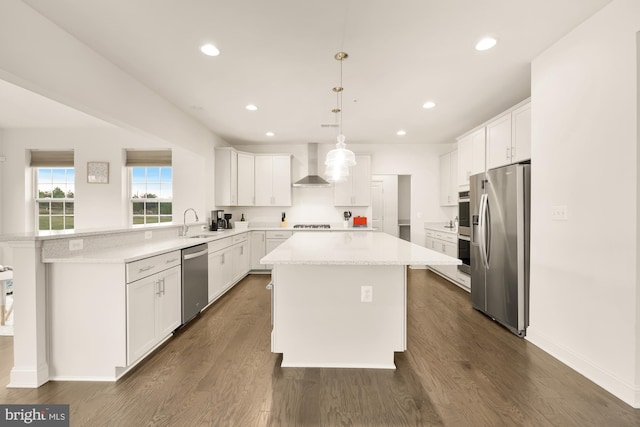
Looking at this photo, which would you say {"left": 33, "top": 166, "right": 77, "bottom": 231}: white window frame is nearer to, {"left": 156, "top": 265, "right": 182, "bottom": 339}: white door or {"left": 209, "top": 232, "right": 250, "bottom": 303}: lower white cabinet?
{"left": 209, "top": 232, "right": 250, "bottom": 303}: lower white cabinet

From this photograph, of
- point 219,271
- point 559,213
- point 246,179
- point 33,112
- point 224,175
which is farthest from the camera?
point 246,179

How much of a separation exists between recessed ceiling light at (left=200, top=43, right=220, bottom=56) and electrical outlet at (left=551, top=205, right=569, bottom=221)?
325cm

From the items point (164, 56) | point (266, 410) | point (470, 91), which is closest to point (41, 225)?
point (164, 56)

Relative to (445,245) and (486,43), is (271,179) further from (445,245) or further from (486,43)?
(486,43)

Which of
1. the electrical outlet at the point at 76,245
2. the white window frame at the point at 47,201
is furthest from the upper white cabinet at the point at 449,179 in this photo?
the white window frame at the point at 47,201

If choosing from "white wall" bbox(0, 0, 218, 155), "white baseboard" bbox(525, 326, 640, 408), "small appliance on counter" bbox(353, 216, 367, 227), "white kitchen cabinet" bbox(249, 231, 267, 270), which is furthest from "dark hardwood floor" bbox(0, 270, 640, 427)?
"small appliance on counter" bbox(353, 216, 367, 227)

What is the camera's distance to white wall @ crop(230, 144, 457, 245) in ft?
19.1

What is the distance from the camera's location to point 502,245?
290 cm

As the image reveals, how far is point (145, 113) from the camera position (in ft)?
10.1

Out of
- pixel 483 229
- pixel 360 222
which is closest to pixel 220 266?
pixel 360 222

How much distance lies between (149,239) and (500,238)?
394 cm

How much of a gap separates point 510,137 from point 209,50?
3.31 m

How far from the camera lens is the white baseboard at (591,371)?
1.74 meters

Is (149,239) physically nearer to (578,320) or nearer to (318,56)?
(318,56)
